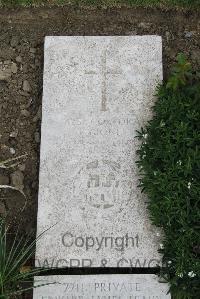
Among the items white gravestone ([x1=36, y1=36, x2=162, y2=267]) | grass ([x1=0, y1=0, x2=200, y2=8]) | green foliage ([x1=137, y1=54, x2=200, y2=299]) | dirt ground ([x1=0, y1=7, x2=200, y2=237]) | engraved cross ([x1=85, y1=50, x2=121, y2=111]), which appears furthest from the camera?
grass ([x1=0, y1=0, x2=200, y2=8])

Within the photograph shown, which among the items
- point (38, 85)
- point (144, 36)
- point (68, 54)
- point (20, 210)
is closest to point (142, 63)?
point (144, 36)

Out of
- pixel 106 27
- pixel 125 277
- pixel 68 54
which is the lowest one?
pixel 125 277

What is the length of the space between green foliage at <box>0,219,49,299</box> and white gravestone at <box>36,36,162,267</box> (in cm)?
13

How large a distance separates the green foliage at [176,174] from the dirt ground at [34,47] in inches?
21.2

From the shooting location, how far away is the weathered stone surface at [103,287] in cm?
349

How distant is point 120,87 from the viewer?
12.8ft

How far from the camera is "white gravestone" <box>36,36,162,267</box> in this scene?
3604mm

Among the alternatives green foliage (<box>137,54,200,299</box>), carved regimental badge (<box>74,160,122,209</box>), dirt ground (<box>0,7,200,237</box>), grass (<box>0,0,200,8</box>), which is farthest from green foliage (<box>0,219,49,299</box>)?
grass (<box>0,0,200,8</box>)

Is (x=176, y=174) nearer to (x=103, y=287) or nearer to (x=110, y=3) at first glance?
(x=103, y=287)

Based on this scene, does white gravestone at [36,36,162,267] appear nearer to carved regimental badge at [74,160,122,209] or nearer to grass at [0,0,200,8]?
carved regimental badge at [74,160,122,209]

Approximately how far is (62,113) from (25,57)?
29.2 inches

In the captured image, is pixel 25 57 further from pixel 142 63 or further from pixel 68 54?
pixel 142 63

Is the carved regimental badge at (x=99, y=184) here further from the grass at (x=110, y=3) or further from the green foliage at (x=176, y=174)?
the grass at (x=110, y=3)

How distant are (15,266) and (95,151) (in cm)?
100
